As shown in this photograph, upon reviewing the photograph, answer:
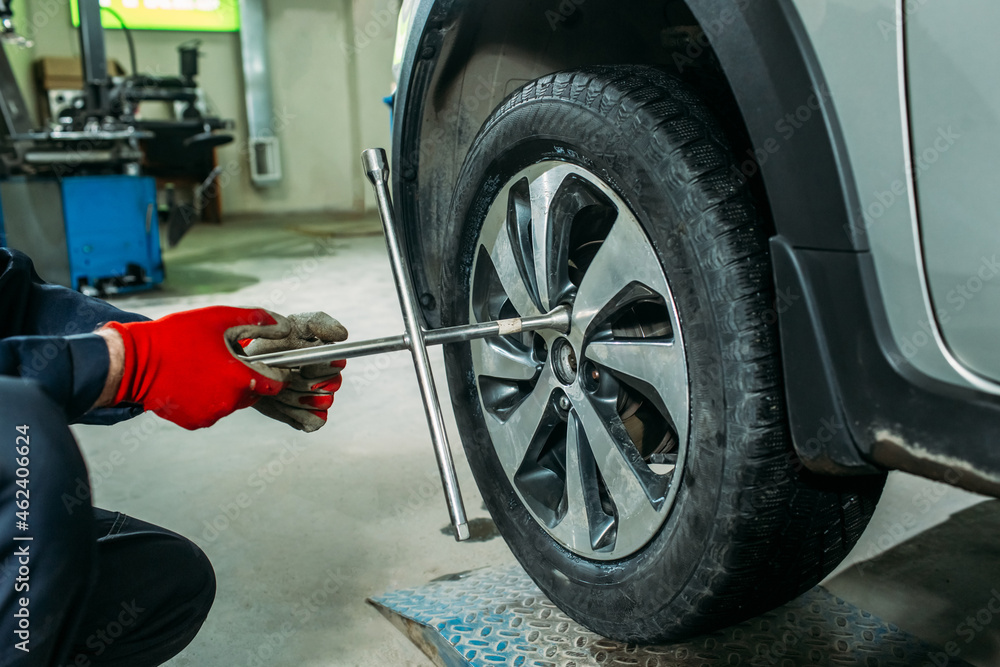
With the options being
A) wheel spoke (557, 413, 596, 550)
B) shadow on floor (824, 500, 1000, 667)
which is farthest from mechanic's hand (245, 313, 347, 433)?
shadow on floor (824, 500, 1000, 667)

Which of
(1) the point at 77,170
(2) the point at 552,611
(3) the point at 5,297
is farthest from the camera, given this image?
(1) the point at 77,170

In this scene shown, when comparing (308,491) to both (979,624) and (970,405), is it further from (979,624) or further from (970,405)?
(970,405)

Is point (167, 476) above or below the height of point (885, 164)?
below

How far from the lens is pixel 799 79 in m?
0.73

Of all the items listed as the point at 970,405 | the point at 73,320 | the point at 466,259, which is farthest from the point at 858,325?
the point at 73,320

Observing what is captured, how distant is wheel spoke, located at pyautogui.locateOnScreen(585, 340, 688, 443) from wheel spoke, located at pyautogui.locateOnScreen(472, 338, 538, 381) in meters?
0.19

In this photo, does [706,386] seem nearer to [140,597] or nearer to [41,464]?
[41,464]

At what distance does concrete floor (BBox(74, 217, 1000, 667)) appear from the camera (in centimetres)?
146

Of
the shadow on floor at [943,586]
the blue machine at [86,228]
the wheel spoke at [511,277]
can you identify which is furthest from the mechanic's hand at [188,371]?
the blue machine at [86,228]

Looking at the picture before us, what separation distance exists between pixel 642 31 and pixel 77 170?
429 centimetres

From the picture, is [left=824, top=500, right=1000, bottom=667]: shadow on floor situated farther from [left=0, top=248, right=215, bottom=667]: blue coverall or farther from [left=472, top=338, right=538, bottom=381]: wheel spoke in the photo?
[left=0, top=248, right=215, bottom=667]: blue coverall

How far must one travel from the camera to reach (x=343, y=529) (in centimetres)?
186

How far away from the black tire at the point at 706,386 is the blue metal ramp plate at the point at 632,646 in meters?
0.15

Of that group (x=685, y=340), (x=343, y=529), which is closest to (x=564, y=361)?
(x=685, y=340)
